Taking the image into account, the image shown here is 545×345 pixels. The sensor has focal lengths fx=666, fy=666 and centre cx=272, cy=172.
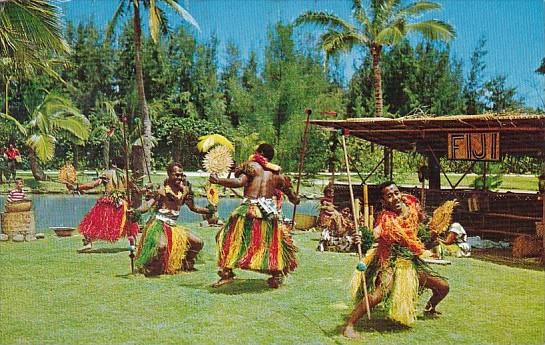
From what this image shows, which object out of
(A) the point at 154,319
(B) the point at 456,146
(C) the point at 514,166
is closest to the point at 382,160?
(B) the point at 456,146

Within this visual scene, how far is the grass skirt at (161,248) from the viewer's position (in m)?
4.82

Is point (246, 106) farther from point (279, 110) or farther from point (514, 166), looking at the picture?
point (514, 166)

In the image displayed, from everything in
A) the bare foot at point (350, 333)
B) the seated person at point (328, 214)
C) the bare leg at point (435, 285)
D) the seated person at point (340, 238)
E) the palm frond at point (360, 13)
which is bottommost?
the bare foot at point (350, 333)

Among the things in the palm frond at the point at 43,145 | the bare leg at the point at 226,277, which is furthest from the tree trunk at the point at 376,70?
the palm frond at the point at 43,145

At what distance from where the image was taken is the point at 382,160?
655 cm

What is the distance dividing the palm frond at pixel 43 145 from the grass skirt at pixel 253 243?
143 centimetres

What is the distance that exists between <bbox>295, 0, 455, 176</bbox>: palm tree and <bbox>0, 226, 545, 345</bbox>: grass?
1.60 metres

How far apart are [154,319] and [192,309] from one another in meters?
0.24

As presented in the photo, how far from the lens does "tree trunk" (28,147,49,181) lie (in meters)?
4.92

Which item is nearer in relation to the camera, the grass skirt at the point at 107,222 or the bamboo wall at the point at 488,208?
the grass skirt at the point at 107,222

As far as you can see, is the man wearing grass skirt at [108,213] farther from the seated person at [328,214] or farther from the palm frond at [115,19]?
the seated person at [328,214]

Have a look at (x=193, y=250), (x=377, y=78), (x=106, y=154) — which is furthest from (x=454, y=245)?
(x=106, y=154)

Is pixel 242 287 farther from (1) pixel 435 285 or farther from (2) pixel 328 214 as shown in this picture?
(2) pixel 328 214

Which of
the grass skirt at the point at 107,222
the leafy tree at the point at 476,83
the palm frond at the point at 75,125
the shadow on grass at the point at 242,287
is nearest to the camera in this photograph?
the shadow on grass at the point at 242,287
